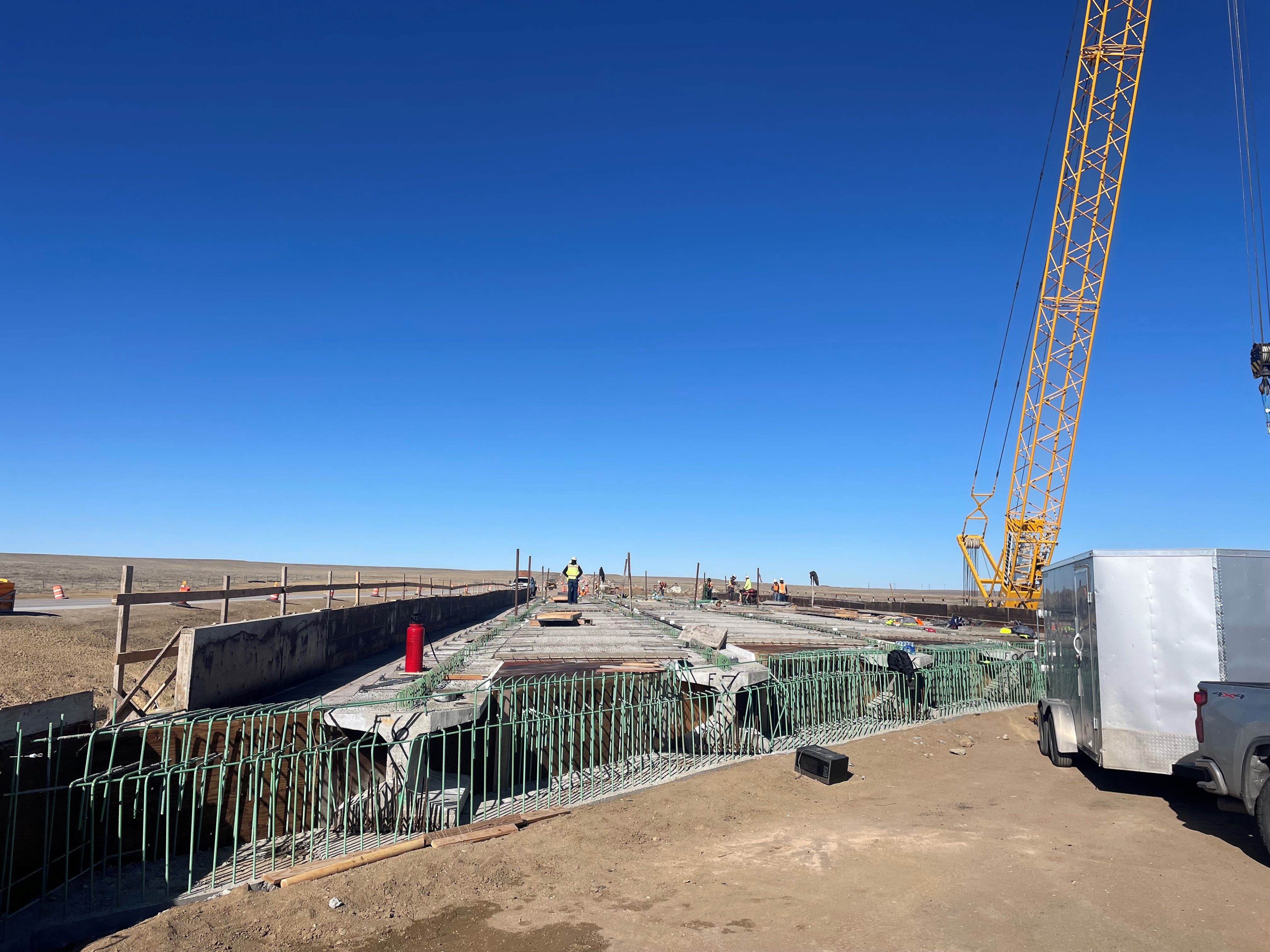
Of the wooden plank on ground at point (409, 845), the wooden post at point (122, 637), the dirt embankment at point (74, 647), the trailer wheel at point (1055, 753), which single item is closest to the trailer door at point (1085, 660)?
the trailer wheel at point (1055, 753)

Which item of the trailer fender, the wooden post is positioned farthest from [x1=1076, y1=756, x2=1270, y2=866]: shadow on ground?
the wooden post

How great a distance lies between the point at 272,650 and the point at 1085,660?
1157 cm

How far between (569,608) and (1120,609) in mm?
24139

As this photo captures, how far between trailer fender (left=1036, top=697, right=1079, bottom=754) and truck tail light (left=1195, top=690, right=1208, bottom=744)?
8.30 feet

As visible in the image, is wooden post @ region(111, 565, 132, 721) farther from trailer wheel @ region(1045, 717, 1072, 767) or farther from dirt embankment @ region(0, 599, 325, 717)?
trailer wheel @ region(1045, 717, 1072, 767)

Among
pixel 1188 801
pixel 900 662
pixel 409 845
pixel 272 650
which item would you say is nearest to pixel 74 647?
pixel 272 650

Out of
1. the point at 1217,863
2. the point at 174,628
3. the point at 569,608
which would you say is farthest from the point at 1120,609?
the point at 174,628

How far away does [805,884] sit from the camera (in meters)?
6.25

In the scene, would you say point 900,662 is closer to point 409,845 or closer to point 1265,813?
point 1265,813

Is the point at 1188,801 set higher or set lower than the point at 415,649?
lower

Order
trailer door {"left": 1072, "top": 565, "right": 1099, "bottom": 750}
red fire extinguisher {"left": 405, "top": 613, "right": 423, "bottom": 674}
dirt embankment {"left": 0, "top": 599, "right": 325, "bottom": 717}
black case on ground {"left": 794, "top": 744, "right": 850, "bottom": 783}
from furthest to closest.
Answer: dirt embankment {"left": 0, "top": 599, "right": 325, "bottom": 717} → red fire extinguisher {"left": 405, "top": 613, "right": 423, "bottom": 674} → black case on ground {"left": 794, "top": 744, "right": 850, "bottom": 783} → trailer door {"left": 1072, "top": 565, "right": 1099, "bottom": 750}

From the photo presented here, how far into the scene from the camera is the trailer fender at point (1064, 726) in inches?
393

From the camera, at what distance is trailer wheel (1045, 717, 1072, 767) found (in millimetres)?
10438

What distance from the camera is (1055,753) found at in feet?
34.8
